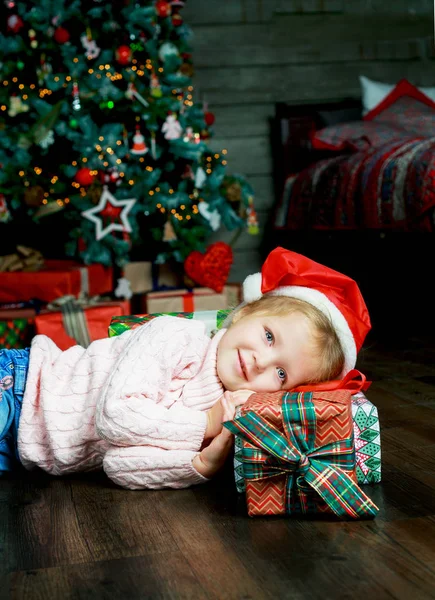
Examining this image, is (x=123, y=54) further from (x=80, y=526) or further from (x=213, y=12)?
(x=80, y=526)

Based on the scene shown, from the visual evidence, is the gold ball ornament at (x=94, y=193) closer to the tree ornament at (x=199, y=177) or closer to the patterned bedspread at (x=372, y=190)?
the tree ornament at (x=199, y=177)

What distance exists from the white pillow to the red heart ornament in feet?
4.73

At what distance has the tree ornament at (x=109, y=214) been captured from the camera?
3348 mm

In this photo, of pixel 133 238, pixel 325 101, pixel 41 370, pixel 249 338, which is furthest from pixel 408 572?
pixel 325 101

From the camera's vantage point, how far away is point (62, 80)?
338cm

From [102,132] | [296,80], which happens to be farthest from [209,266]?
[296,80]

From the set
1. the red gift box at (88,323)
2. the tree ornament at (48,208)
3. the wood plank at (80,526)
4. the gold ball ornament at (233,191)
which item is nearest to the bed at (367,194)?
the gold ball ornament at (233,191)

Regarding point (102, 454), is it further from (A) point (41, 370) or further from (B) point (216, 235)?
(B) point (216, 235)

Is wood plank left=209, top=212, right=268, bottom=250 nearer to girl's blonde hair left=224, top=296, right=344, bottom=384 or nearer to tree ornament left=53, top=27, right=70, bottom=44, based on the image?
tree ornament left=53, top=27, right=70, bottom=44

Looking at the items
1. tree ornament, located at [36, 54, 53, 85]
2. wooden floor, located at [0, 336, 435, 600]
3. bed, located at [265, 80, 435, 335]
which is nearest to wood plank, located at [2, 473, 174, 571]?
wooden floor, located at [0, 336, 435, 600]

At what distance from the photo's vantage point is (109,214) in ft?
11.1

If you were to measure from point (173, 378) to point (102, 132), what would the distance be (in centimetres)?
201

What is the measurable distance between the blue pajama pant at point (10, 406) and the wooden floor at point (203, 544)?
0.08 m

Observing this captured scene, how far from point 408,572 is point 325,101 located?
4.12 metres
